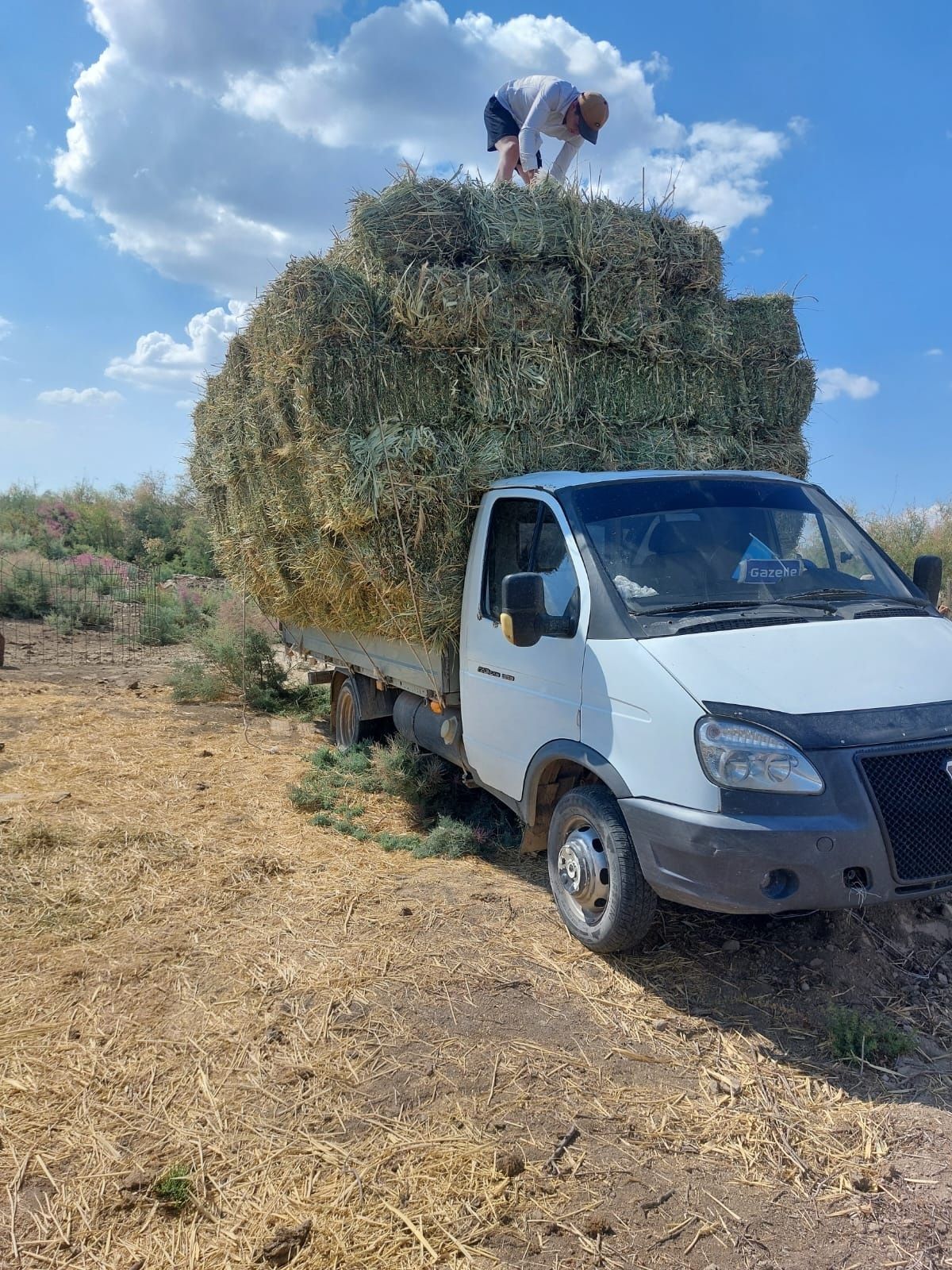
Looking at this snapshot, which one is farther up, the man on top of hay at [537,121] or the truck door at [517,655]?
the man on top of hay at [537,121]

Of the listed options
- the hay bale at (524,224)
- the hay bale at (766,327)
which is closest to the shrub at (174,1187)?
the hay bale at (524,224)

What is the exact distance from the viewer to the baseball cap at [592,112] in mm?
7898

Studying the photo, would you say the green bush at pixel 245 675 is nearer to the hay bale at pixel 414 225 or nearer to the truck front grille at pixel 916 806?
the hay bale at pixel 414 225

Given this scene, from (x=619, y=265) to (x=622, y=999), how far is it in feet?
14.8

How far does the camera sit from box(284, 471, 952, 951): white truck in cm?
335

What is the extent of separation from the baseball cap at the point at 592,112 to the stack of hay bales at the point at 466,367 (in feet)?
7.80

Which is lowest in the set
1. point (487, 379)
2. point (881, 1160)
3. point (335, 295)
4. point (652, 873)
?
point (881, 1160)

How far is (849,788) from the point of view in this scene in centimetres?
331

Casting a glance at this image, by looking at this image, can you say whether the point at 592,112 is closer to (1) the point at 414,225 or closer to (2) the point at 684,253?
(2) the point at 684,253

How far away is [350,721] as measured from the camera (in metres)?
8.28

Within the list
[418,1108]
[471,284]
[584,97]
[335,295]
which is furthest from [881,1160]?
[584,97]

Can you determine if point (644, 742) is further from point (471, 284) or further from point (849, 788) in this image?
point (471, 284)

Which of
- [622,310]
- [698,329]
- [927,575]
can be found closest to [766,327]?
[698,329]

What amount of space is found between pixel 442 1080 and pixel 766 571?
270cm
